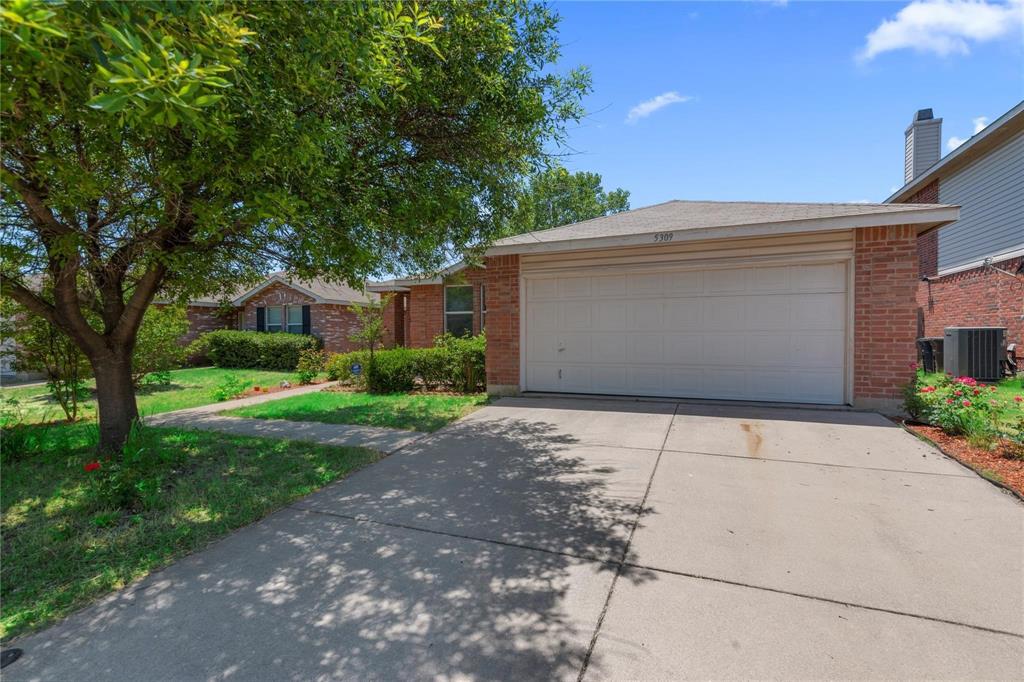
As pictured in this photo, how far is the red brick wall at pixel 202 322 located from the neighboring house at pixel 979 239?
22315mm

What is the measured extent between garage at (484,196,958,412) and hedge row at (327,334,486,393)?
2.37 ft

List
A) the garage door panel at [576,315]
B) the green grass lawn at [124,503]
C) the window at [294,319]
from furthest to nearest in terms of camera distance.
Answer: the window at [294,319]
the garage door panel at [576,315]
the green grass lawn at [124,503]

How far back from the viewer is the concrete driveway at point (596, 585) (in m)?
2.15

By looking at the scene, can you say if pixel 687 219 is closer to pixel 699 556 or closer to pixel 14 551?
pixel 699 556

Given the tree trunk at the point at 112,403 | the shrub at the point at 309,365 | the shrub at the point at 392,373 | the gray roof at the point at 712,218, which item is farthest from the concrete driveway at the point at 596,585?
the shrub at the point at 309,365

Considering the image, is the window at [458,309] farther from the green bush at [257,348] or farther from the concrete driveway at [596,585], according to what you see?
the concrete driveway at [596,585]

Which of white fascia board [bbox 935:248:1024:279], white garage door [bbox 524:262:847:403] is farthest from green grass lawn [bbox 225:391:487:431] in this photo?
white fascia board [bbox 935:248:1024:279]

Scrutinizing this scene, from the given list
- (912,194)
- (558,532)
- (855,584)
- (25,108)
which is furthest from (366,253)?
(912,194)

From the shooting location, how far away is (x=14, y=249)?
4395 millimetres

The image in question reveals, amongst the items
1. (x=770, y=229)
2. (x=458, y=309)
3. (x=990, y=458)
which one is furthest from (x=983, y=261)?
(x=458, y=309)

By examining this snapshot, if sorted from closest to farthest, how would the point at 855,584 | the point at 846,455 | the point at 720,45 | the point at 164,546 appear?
the point at 855,584
the point at 164,546
the point at 846,455
the point at 720,45

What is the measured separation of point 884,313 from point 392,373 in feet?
29.2

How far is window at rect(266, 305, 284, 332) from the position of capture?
1781 cm

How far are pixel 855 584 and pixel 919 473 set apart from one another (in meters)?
2.64
